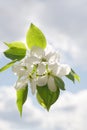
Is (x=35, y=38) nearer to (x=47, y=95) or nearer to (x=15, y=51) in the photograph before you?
(x=15, y=51)

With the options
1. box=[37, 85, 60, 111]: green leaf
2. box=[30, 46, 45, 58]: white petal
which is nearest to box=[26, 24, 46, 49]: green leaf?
box=[30, 46, 45, 58]: white petal

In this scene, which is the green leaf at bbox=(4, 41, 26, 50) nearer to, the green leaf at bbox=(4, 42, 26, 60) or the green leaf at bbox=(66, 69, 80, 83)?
the green leaf at bbox=(4, 42, 26, 60)

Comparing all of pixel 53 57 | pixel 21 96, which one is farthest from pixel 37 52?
pixel 21 96

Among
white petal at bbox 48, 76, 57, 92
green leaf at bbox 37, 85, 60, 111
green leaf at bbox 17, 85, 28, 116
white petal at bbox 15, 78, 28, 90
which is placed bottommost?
green leaf at bbox 17, 85, 28, 116

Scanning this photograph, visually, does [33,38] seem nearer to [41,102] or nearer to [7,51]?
[7,51]

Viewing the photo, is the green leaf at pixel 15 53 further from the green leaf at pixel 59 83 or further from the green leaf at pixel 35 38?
the green leaf at pixel 59 83

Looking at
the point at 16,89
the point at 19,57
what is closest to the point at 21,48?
the point at 19,57
